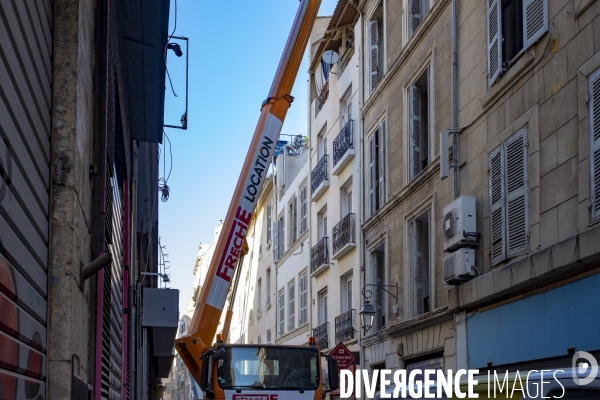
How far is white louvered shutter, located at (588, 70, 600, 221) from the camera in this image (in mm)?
10891

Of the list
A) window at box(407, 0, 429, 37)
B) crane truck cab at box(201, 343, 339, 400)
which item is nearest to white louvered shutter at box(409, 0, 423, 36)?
window at box(407, 0, 429, 37)

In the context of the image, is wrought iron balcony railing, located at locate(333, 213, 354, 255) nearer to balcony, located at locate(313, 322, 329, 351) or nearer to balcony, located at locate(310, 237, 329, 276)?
balcony, located at locate(310, 237, 329, 276)

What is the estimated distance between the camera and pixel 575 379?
484 centimetres

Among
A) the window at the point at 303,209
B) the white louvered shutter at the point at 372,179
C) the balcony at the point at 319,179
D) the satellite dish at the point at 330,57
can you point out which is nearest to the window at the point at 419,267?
the white louvered shutter at the point at 372,179

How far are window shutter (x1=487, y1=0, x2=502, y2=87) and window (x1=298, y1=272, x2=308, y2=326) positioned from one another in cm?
1757

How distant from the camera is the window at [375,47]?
23578 mm

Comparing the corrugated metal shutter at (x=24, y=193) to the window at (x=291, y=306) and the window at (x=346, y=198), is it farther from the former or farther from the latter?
the window at (x=291, y=306)

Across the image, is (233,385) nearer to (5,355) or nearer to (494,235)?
(494,235)

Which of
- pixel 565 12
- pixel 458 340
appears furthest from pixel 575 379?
pixel 458 340

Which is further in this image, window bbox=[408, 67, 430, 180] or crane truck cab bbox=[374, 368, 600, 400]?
window bbox=[408, 67, 430, 180]

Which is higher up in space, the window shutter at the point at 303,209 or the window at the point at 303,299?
the window shutter at the point at 303,209

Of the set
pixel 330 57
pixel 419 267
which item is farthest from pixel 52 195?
pixel 330 57

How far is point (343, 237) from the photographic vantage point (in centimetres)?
2514

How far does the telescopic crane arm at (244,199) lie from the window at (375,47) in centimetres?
682
